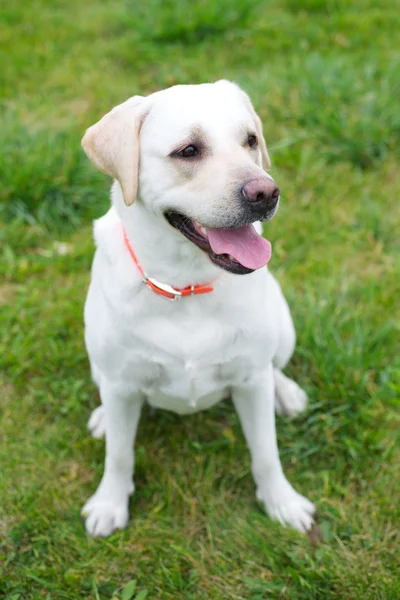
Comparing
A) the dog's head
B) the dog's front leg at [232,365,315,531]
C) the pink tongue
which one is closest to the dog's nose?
the dog's head

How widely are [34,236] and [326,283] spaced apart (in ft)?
5.30

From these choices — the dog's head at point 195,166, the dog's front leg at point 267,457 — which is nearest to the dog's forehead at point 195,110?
the dog's head at point 195,166

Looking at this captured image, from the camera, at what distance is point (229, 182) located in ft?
6.42

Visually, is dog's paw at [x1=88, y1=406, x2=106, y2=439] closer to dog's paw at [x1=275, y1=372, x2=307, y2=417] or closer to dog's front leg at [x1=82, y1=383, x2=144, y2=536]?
dog's front leg at [x1=82, y1=383, x2=144, y2=536]

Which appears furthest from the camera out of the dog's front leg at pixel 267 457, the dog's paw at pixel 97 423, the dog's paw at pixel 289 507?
the dog's paw at pixel 97 423

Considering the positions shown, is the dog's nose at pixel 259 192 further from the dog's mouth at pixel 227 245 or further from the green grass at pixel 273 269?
the green grass at pixel 273 269

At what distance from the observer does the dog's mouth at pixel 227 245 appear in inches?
79.1

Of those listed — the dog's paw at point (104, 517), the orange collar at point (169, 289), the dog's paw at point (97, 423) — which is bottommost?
the dog's paw at point (104, 517)

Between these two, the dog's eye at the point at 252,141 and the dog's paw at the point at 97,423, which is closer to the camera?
the dog's eye at the point at 252,141

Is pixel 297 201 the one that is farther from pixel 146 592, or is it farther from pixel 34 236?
pixel 146 592

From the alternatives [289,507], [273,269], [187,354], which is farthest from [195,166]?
[273,269]

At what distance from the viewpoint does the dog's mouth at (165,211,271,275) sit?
201 cm

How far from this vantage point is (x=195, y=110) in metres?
1.99

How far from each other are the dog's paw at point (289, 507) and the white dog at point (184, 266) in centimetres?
1
